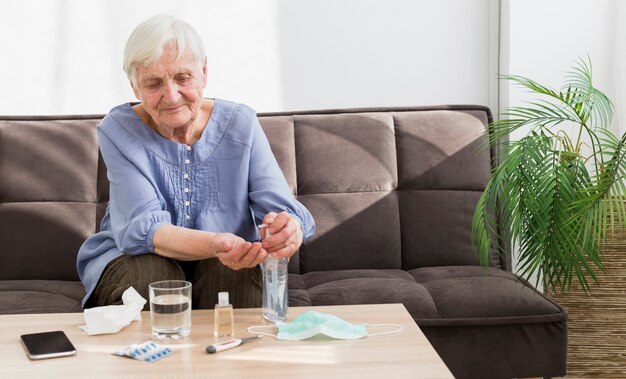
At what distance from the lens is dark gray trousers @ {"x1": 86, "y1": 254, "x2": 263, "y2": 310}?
6.73ft

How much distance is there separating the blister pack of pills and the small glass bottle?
121mm

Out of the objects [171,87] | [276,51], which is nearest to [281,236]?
[171,87]

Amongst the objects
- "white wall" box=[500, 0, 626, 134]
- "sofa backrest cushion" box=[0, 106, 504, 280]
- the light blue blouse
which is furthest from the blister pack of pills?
"white wall" box=[500, 0, 626, 134]

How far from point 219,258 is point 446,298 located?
0.81 meters

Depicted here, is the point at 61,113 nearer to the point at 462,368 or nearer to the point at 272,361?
the point at 462,368

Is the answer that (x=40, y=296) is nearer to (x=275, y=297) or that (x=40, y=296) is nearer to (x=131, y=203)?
(x=131, y=203)

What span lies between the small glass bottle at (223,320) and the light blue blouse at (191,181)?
515 millimetres

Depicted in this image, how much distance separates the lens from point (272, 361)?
1.56m

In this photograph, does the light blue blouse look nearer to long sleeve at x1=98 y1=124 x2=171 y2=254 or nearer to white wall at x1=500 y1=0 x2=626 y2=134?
long sleeve at x1=98 y1=124 x2=171 y2=254

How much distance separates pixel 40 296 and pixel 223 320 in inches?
40.8

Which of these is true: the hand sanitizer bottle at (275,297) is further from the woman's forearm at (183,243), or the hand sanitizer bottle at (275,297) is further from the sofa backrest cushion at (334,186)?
the sofa backrest cushion at (334,186)

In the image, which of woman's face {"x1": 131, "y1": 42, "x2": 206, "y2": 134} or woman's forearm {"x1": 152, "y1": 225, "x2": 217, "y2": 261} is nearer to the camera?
woman's forearm {"x1": 152, "y1": 225, "x2": 217, "y2": 261}

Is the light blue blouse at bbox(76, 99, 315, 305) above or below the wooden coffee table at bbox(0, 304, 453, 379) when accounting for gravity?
above

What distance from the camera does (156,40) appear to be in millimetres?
2096
